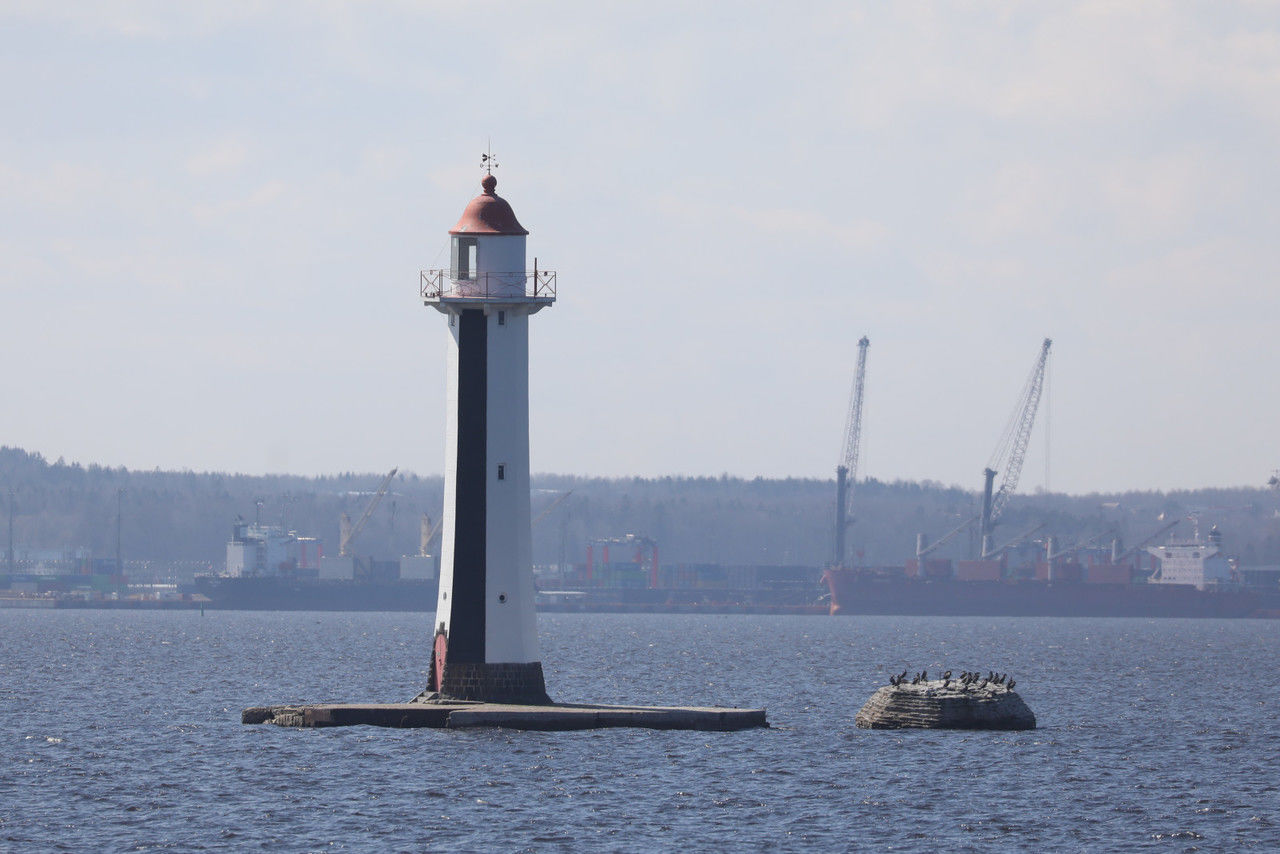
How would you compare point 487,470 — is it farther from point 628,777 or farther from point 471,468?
point 628,777

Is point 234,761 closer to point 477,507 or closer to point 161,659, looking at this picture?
point 477,507

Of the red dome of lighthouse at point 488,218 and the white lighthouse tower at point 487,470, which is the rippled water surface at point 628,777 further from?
the red dome of lighthouse at point 488,218

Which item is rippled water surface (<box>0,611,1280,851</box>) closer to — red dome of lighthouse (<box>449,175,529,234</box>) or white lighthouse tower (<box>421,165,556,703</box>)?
white lighthouse tower (<box>421,165,556,703</box>)

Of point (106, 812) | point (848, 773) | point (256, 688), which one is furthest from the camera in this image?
point (256, 688)

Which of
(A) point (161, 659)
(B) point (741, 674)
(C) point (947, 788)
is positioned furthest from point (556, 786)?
(A) point (161, 659)

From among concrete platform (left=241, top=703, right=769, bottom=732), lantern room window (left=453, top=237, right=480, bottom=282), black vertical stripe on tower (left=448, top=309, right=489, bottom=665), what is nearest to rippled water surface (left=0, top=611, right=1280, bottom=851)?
concrete platform (left=241, top=703, right=769, bottom=732)

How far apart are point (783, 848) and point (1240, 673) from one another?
72962mm

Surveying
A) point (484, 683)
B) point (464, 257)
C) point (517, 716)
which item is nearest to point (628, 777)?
point (517, 716)

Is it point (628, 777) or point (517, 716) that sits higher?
point (517, 716)

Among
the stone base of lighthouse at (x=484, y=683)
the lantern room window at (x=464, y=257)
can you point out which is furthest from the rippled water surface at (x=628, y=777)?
the lantern room window at (x=464, y=257)

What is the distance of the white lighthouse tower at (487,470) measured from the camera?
49.0 m

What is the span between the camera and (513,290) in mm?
49188

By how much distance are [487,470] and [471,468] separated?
0.39 metres

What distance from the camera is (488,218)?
50.0m
